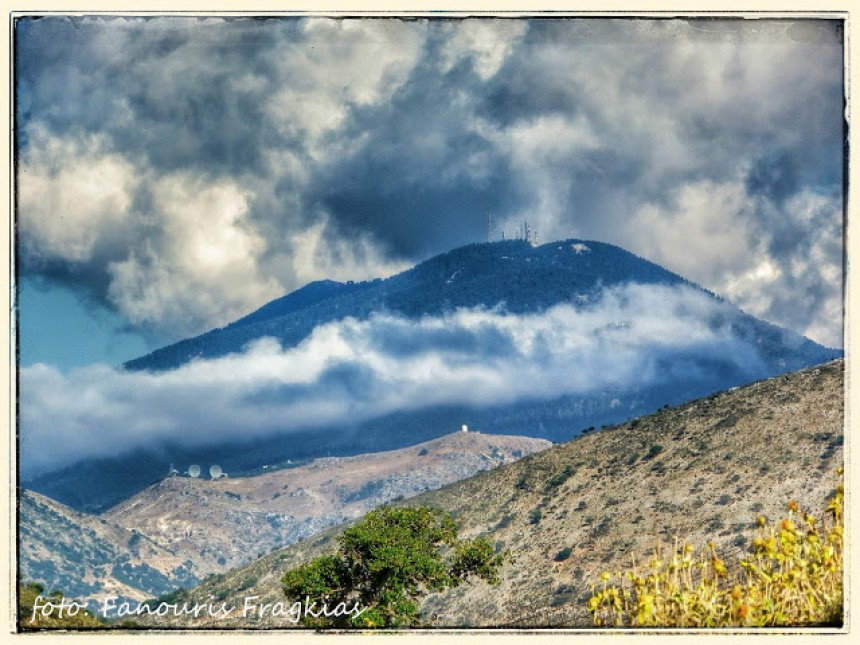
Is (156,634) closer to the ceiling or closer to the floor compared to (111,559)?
closer to the ceiling

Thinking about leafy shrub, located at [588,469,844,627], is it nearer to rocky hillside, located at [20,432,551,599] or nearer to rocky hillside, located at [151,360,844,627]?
rocky hillside, located at [151,360,844,627]

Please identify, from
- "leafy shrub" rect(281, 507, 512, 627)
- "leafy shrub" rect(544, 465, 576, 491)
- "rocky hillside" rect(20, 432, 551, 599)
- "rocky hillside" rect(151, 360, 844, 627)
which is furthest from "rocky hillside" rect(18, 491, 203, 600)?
"leafy shrub" rect(281, 507, 512, 627)

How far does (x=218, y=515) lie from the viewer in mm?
147000

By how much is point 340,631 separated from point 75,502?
151209 millimetres

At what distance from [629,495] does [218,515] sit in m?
106

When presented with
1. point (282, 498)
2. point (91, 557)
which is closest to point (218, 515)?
point (282, 498)

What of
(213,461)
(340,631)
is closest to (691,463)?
(340,631)

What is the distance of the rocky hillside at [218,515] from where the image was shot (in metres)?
96.5

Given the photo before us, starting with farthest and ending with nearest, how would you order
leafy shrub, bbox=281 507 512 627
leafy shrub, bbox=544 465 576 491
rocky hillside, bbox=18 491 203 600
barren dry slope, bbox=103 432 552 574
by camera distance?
barren dry slope, bbox=103 432 552 574 → rocky hillside, bbox=18 491 203 600 → leafy shrub, bbox=544 465 576 491 → leafy shrub, bbox=281 507 512 627

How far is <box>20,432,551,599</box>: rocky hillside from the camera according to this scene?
317 ft

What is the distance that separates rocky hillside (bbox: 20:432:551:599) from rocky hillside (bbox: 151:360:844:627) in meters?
35.8

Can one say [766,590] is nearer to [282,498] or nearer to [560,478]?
[560,478]

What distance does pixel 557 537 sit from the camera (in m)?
50.7
